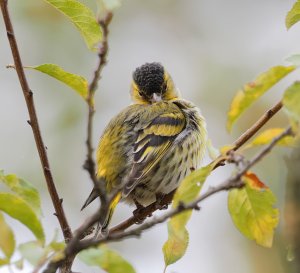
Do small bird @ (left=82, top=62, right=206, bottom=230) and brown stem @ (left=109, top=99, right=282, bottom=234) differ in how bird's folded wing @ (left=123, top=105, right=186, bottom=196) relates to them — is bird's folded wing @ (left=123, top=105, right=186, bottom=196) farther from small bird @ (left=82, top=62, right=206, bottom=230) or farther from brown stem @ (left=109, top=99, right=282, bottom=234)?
brown stem @ (left=109, top=99, right=282, bottom=234)

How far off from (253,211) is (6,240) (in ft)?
3.26

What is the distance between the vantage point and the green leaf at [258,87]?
2479 mm

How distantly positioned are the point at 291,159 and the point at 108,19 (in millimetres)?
3993

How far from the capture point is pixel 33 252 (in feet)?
7.27

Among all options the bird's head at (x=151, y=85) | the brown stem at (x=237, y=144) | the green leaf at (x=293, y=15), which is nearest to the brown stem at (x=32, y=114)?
the brown stem at (x=237, y=144)

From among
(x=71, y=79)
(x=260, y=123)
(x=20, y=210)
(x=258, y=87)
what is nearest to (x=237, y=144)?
(x=260, y=123)

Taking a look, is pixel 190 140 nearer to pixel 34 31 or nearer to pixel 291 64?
pixel 291 64

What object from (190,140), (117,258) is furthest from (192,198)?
(190,140)

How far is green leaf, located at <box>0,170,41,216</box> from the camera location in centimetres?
264

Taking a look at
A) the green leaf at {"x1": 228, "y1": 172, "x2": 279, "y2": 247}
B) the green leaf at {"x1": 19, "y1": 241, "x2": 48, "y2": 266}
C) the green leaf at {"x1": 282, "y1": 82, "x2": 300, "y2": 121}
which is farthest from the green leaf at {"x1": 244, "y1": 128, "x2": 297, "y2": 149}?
the green leaf at {"x1": 19, "y1": 241, "x2": 48, "y2": 266}

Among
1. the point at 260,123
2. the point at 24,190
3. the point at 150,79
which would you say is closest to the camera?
the point at 24,190

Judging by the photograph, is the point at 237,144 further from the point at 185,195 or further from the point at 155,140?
the point at 155,140

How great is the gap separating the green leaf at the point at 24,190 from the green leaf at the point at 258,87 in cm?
85

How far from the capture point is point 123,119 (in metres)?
5.29
